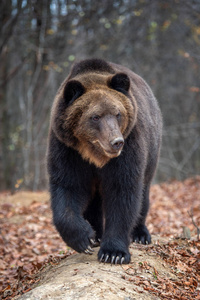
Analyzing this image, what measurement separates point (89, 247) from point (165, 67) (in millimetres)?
21155

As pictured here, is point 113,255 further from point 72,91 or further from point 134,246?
point 72,91

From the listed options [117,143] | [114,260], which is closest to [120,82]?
[117,143]

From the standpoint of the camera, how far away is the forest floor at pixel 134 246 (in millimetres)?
4590

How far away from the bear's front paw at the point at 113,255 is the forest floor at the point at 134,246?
12cm

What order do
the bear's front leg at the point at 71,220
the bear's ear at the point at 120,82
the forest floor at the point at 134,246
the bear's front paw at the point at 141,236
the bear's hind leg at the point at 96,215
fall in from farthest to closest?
the bear's front paw at the point at 141,236
the bear's hind leg at the point at 96,215
the bear's ear at the point at 120,82
the bear's front leg at the point at 71,220
the forest floor at the point at 134,246

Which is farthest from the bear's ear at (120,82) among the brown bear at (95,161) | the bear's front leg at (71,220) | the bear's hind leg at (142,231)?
the bear's hind leg at (142,231)

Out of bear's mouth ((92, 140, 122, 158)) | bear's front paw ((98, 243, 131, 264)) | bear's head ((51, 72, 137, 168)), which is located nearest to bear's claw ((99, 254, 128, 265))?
bear's front paw ((98, 243, 131, 264))

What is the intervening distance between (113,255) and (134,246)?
1.05 metres

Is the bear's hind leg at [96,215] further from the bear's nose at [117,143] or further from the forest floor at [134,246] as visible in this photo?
the bear's nose at [117,143]

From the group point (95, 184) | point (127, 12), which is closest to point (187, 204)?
point (95, 184)

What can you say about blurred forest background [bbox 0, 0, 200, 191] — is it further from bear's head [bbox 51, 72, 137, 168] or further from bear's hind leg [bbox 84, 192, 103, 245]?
bear's head [bbox 51, 72, 137, 168]

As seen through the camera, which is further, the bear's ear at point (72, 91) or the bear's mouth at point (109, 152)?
the bear's ear at point (72, 91)

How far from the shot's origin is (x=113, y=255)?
4.80m

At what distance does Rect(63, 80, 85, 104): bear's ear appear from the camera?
15.7ft
